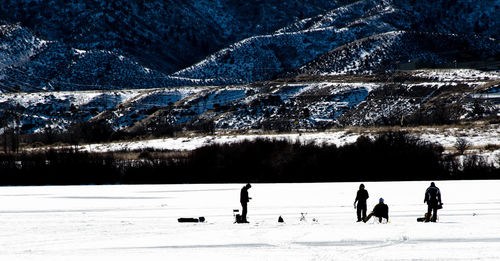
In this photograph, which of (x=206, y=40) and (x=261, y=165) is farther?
(x=206, y=40)

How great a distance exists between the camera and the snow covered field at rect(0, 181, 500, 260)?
15883 mm

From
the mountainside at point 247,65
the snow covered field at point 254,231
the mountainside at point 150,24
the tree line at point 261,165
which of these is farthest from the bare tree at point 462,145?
the mountainside at point 150,24

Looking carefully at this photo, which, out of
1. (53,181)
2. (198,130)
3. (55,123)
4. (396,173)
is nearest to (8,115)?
(55,123)

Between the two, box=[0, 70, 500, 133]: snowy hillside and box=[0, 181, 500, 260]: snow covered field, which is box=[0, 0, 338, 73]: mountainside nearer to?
box=[0, 70, 500, 133]: snowy hillside

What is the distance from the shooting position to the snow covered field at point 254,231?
1588cm

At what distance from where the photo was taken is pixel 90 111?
100 m

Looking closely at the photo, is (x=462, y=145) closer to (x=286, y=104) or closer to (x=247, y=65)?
(x=286, y=104)

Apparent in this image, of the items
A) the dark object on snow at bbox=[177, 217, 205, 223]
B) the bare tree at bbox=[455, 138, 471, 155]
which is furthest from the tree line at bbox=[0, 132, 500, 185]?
the dark object on snow at bbox=[177, 217, 205, 223]

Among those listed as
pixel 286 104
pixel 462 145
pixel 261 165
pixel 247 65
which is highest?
pixel 247 65

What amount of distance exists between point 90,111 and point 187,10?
96.2 metres

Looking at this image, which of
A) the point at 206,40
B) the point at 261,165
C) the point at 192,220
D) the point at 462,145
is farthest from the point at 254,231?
the point at 206,40

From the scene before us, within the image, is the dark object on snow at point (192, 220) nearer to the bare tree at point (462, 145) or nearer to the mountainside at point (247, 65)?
the bare tree at point (462, 145)

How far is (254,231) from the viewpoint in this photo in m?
19.8

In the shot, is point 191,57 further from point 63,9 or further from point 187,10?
point 63,9
